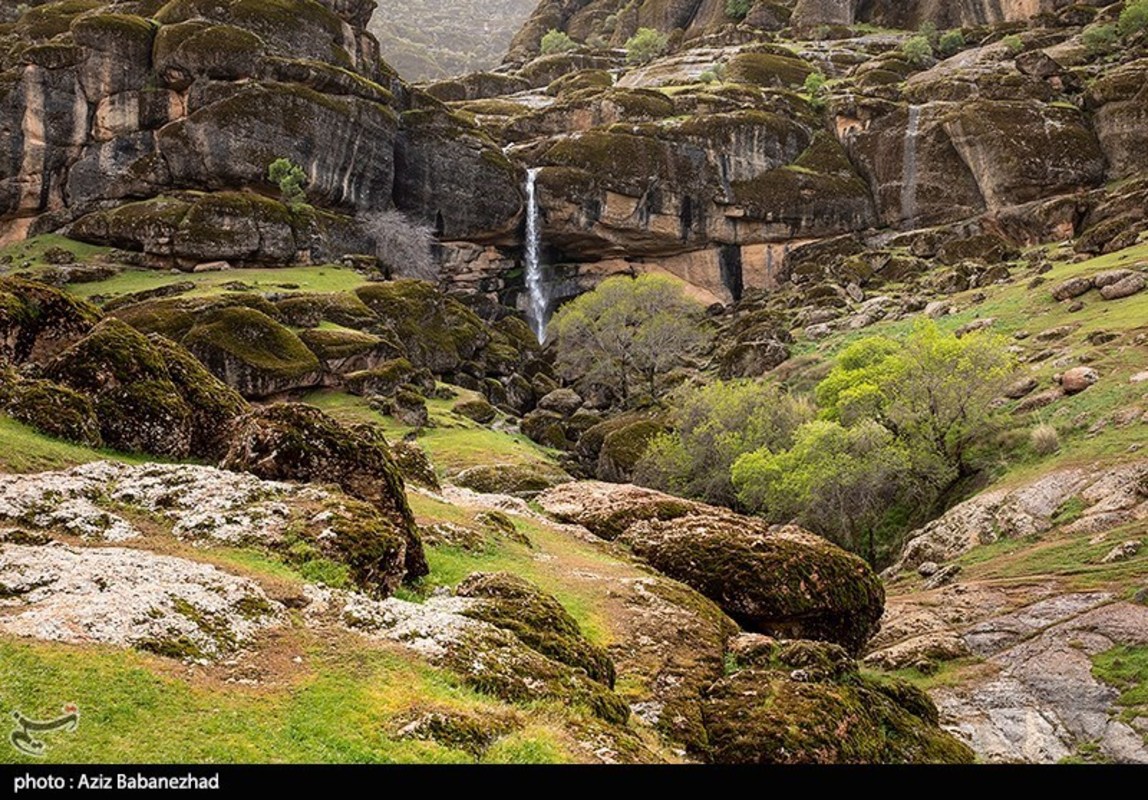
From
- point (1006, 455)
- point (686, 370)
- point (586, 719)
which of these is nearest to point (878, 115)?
point (686, 370)

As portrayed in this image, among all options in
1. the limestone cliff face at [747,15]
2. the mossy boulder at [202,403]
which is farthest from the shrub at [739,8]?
the mossy boulder at [202,403]

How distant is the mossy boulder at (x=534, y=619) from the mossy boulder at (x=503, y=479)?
1839 cm

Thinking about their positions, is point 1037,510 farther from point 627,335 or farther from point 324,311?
point 324,311

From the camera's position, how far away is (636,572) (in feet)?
57.8

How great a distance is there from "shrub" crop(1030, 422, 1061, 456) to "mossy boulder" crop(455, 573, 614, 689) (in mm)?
24003

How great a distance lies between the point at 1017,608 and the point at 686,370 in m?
42.7

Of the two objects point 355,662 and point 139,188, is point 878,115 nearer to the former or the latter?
point 139,188

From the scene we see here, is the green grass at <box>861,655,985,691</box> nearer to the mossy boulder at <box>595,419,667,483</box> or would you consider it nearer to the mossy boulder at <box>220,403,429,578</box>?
the mossy boulder at <box>220,403,429,578</box>

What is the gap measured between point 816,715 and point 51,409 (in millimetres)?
14402

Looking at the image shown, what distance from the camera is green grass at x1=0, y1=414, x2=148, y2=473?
40.6ft

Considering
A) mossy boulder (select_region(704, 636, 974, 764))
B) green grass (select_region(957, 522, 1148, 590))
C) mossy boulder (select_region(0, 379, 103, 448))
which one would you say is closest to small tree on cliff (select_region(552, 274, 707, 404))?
green grass (select_region(957, 522, 1148, 590))

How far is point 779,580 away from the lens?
1745 cm

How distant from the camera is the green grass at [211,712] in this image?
6.82m

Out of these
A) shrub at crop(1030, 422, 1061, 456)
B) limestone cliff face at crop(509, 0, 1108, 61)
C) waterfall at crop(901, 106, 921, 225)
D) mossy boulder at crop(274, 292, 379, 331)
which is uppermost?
limestone cliff face at crop(509, 0, 1108, 61)
